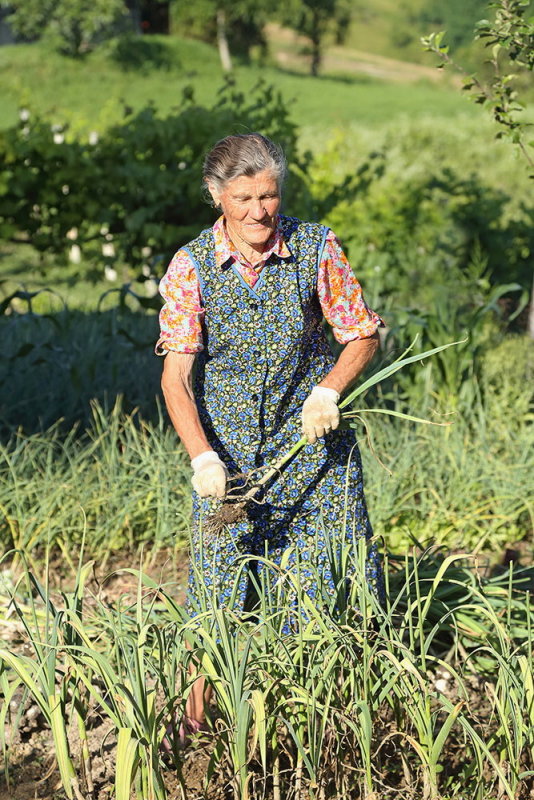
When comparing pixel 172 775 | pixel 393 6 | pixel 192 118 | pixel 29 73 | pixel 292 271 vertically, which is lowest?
pixel 172 775

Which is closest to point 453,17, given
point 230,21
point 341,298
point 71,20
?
point 230,21

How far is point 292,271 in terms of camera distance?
7.73 feet

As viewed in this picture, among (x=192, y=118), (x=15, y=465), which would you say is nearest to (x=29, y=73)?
(x=192, y=118)

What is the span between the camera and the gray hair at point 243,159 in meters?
2.23

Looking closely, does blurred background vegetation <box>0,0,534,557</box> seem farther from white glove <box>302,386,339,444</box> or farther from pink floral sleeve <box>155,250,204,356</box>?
pink floral sleeve <box>155,250,204,356</box>

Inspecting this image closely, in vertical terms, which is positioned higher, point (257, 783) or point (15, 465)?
point (15, 465)

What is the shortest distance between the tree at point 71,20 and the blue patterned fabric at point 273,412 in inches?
1313

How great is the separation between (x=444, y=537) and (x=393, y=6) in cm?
10087

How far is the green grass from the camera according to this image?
27.6 metres

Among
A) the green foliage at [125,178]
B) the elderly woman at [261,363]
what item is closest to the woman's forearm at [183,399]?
the elderly woman at [261,363]

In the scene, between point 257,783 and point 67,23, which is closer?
point 257,783

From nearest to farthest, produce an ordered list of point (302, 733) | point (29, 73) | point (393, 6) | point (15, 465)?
point (302, 733) < point (15, 465) < point (29, 73) < point (393, 6)

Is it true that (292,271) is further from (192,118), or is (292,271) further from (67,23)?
(67,23)

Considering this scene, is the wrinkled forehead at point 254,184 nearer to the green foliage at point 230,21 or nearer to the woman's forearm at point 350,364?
the woman's forearm at point 350,364
